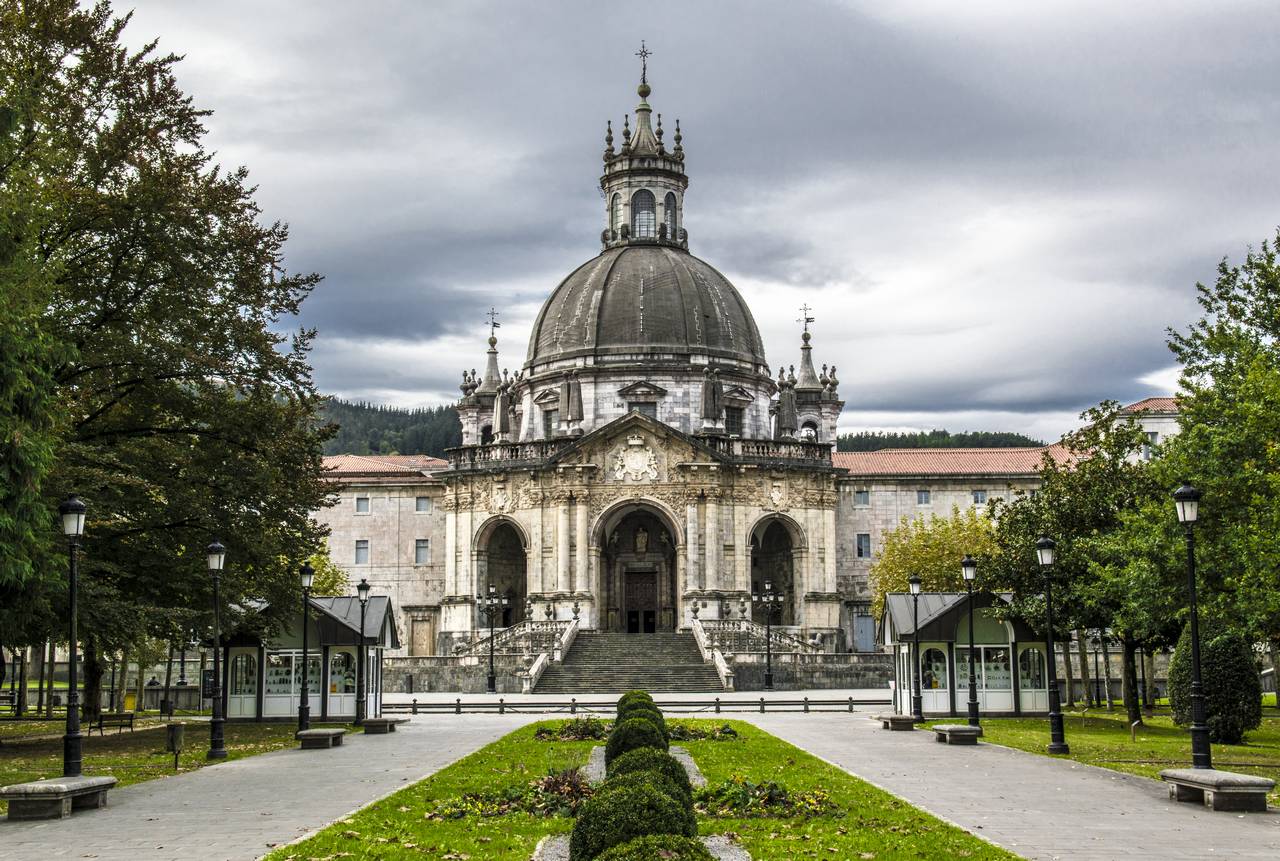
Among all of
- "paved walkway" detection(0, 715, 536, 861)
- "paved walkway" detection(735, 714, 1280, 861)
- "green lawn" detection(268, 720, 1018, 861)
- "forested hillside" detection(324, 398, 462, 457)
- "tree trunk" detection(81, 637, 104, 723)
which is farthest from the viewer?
"forested hillside" detection(324, 398, 462, 457)

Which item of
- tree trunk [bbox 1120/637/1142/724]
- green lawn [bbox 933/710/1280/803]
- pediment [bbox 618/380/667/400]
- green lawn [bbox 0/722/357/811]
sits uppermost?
pediment [bbox 618/380/667/400]

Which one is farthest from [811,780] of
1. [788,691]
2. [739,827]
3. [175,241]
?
[788,691]

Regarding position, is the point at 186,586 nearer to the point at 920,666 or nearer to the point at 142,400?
the point at 142,400

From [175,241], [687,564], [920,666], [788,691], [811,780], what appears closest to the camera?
[811,780]

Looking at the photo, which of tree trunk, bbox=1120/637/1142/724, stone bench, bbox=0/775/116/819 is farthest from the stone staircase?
stone bench, bbox=0/775/116/819

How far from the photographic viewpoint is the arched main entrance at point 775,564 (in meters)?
74.5

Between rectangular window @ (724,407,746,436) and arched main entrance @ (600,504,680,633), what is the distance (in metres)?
7.97

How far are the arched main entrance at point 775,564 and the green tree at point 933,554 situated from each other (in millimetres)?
4783

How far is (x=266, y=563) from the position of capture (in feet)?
114

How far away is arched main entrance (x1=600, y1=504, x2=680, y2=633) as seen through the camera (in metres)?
74.9

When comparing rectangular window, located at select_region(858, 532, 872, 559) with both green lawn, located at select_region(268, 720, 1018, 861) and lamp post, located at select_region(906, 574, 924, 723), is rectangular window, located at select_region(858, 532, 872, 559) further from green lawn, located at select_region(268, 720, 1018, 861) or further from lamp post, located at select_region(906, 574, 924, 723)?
green lawn, located at select_region(268, 720, 1018, 861)

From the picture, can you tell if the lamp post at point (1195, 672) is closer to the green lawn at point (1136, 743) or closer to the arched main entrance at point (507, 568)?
the green lawn at point (1136, 743)

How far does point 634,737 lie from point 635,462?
175 feet

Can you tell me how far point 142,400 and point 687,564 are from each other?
39.8 m
